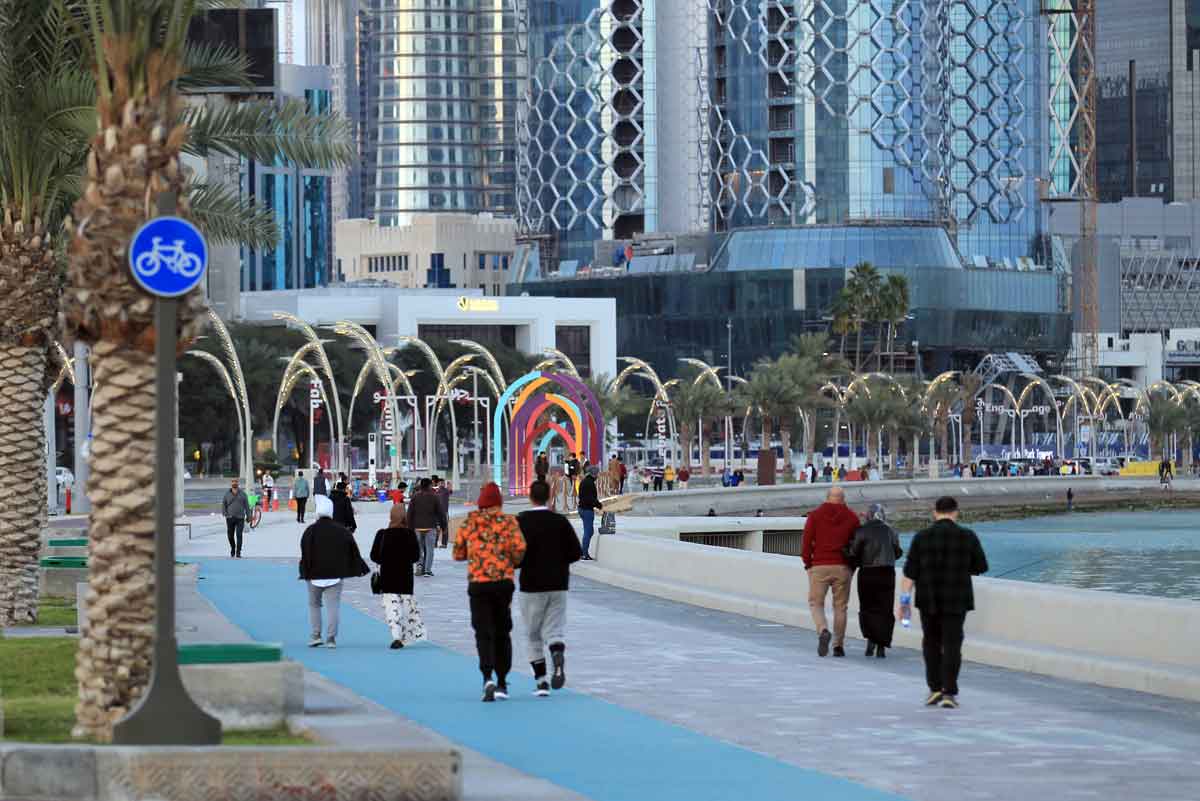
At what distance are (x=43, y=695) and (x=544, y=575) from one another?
377 centimetres

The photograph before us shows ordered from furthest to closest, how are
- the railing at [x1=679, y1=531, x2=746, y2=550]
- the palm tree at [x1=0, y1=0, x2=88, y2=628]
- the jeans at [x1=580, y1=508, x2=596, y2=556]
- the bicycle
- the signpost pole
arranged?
the bicycle → the railing at [x1=679, y1=531, x2=746, y2=550] → the jeans at [x1=580, y1=508, x2=596, y2=556] → the palm tree at [x1=0, y1=0, x2=88, y2=628] → the signpost pole

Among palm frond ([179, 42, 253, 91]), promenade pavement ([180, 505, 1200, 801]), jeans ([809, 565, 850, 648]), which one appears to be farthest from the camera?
palm frond ([179, 42, 253, 91])

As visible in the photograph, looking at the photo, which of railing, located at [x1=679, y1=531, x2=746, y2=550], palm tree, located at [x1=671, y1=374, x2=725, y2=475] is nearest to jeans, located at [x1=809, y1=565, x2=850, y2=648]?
railing, located at [x1=679, y1=531, x2=746, y2=550]

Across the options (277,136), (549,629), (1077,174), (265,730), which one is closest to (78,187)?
(277,136)

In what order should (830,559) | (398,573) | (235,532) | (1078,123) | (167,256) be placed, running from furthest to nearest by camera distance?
(1078,123)
(235,532)
(398,573)
(830,559)
(167,256)

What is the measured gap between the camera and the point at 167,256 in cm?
1234

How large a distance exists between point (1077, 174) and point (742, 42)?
36231 millimetres

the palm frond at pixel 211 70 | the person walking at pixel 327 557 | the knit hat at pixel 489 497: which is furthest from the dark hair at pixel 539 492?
the palm frond at pixel 211 70

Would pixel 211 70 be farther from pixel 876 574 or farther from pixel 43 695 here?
pixel 43 695

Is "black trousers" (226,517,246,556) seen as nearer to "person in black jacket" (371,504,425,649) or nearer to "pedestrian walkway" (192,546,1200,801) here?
"pedestrian walkway" (192,546,1200,801)

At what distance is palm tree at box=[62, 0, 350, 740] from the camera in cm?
1312

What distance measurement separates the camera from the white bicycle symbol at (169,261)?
40.4 ft

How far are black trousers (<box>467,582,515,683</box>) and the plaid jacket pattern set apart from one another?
3.03 metres

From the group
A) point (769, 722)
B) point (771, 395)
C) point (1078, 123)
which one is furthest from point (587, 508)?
point (1078, 123)
